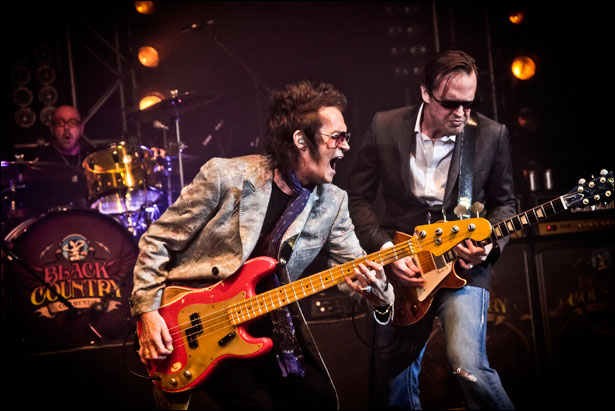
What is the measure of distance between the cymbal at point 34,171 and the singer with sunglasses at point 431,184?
3055 mm

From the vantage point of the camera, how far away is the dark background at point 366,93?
3912 millimetres

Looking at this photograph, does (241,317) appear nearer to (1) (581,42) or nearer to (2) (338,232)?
(2) (338,232)

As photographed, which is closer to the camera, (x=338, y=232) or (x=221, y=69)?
(x=338, y=232)

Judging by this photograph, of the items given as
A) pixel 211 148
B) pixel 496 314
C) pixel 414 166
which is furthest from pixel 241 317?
pixel 211 148

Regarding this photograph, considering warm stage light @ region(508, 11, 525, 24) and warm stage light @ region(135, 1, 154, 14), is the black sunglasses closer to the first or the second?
warm stage light @ region(508, 11, 525, 24)

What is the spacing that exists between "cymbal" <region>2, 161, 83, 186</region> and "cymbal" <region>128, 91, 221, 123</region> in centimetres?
86

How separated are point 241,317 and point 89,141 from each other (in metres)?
4.59

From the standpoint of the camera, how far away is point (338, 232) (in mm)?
2883

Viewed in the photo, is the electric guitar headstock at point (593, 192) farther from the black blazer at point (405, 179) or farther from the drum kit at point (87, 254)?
the drum kit at point (87, 254)

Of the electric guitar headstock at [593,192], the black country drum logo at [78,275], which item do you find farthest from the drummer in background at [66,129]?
the electric guitar headstock at [593,192]

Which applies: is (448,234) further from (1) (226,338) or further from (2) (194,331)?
(2) (194,331)

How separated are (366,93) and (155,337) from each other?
308 centimetres

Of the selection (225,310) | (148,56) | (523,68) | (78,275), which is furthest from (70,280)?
(523,68)

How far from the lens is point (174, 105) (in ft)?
14.9
